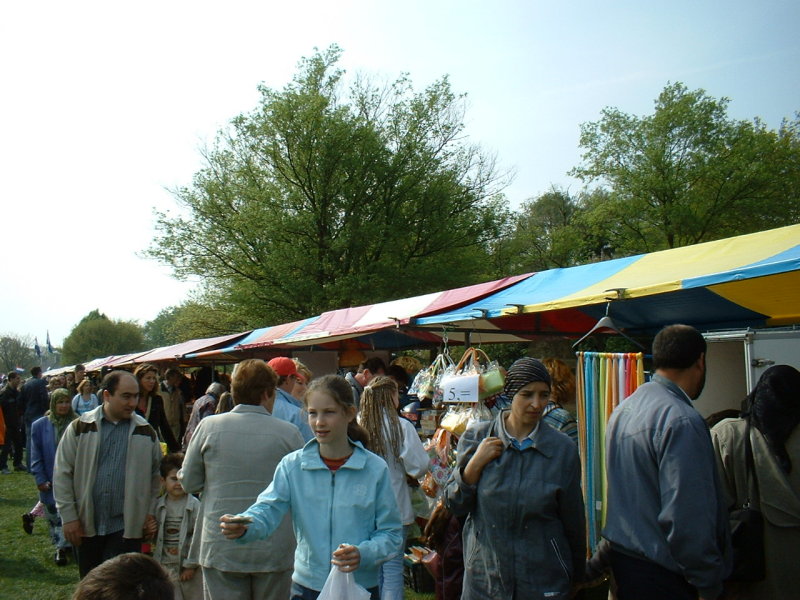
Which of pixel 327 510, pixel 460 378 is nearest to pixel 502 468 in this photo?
pixel 327 510

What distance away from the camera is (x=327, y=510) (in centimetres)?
278

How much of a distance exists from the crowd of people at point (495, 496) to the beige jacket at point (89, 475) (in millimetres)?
12

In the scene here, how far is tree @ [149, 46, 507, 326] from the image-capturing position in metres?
21.7

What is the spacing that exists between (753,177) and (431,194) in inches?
414

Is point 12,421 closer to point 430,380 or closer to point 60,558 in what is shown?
point 60,558

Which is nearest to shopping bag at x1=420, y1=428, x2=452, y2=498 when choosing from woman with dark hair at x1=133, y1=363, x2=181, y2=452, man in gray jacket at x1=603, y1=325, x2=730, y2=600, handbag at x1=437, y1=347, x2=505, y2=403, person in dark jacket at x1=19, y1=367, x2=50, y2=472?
handbag at x1=437, y1=347, x2=505, y2=403

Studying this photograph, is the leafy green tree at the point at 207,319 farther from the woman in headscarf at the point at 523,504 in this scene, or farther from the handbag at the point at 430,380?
the woman in headscarf at the point at 523,504

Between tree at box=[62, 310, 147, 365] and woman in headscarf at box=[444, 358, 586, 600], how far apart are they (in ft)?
267

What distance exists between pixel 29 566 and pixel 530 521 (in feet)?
20.6

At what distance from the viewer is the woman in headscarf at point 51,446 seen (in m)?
6.25

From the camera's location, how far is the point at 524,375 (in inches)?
113

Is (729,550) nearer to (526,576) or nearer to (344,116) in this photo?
(526,576)

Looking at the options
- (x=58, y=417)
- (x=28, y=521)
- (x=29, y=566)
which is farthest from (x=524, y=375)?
(x=28, y=521)

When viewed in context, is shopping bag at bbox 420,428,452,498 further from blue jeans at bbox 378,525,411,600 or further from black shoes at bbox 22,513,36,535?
black shoes at bbox 22,513,36,535
